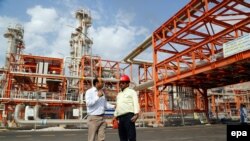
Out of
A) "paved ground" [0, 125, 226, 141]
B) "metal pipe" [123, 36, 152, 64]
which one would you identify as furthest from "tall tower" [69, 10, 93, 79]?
"paved ground" [0, 125, 226, 141]

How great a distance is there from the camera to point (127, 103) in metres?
4.85

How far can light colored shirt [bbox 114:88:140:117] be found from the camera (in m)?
4.79

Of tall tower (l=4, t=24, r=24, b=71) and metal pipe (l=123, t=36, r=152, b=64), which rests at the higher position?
tall tower (l=4, t=24, r=24, b=71)

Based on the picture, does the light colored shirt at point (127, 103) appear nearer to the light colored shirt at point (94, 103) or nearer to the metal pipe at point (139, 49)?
the light colored shirt at point (94, 103)

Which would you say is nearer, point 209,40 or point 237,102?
point 209,40

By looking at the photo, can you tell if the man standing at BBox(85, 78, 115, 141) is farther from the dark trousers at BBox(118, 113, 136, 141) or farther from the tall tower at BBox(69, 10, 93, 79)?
the tall tower at BBox(69, 10, 93, 79)

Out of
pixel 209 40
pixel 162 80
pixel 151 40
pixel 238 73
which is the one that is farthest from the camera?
pixel 151 40

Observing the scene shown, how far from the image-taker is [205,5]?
67.8ft

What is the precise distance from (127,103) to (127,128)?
0.49m

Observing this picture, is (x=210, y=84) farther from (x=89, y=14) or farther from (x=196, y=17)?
(x=89, y=14)

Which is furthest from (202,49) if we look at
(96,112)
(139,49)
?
(96,112)

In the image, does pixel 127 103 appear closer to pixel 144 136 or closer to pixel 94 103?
pixel 94 103

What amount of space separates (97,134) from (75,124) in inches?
748

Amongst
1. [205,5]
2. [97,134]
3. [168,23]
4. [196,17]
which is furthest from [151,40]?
[97,134]
